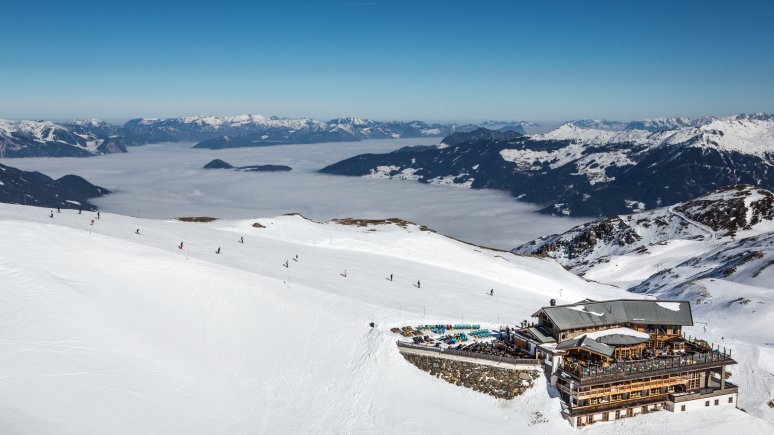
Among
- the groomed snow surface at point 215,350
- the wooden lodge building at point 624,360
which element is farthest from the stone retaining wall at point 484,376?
the wooden lodge building at point 624,360

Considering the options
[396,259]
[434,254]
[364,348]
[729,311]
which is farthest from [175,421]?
[729,311]

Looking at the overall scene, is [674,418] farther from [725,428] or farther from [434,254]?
[434,254]

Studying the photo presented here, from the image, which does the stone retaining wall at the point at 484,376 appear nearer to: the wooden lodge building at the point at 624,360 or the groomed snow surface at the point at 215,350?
the groomed snow surface at the point at 215,350

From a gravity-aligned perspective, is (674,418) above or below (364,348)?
below

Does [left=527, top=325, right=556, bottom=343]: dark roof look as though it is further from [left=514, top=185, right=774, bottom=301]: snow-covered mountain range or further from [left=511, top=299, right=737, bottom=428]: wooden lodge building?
[left=514, top=185, right=774, bottom=301]: snow-covered mountain range

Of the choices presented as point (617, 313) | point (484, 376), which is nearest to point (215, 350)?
point (484, 376)

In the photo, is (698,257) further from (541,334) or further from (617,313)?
(541,334)

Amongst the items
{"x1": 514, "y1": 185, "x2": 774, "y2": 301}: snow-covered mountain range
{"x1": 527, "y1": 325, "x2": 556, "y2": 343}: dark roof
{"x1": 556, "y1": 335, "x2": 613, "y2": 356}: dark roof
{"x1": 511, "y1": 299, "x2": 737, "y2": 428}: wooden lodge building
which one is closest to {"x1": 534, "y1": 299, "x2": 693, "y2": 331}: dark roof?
{"x1": 511, "y1": 299, "x2": 737, "y2": 428}: wooden lodge building
